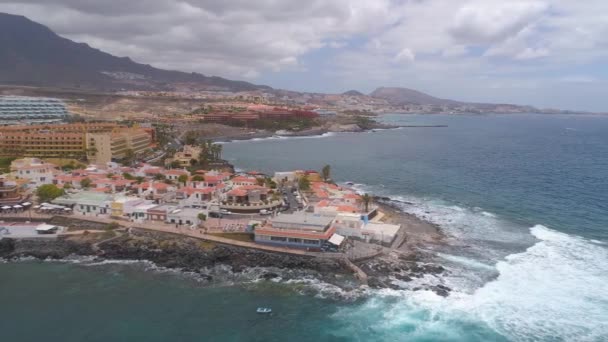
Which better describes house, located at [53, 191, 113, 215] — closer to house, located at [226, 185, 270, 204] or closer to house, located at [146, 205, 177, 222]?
house, located at [146, 205, 177, 222]

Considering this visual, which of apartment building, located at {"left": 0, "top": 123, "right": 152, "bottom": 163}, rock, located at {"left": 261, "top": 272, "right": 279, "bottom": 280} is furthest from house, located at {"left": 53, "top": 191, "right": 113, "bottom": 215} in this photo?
apartment building, located at {"left": 0, "top": 123, "right": 152, "bottom": 163}

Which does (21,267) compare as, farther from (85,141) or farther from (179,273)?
(85,141)

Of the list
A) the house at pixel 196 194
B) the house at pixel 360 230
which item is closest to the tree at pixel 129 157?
the house at pixel 196 194

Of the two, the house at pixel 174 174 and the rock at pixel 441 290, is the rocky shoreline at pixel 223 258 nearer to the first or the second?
the rock at pixel 441 290

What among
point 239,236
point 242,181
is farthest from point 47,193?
point 239,236

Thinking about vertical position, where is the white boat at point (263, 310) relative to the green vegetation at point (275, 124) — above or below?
below

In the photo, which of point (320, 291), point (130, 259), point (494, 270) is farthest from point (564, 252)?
point (130, 259)

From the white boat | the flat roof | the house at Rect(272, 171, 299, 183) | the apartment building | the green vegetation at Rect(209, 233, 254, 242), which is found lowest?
the white boat

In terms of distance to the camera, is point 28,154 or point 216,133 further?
point 216,133

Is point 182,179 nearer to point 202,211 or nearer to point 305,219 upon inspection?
point 202,211
